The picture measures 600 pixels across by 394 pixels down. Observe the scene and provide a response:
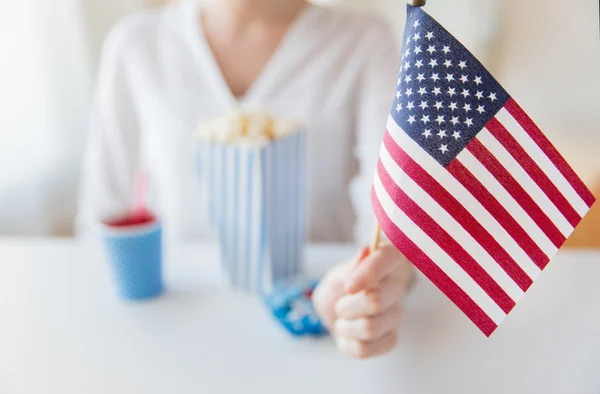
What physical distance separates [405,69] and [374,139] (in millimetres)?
559

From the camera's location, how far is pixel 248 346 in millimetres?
674

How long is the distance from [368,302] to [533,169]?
0.76 feet

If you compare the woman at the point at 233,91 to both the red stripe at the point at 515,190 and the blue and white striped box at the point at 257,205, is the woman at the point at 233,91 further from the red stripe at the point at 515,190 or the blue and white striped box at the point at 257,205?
the red stripe at the point at 515,190

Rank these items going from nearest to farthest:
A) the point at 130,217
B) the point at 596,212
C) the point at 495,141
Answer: the point at 495,141
the point at 130,217
the point at 596,212

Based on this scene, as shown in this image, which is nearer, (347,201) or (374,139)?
(374,139)

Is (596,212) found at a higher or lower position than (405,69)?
lower

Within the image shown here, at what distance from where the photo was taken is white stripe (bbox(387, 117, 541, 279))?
47 cm

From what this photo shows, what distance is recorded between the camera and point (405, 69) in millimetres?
478

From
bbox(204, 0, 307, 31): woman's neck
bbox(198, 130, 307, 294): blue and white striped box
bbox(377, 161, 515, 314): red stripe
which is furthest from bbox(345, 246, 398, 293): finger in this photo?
bbox(204, 0, 307, 31): woman's neck

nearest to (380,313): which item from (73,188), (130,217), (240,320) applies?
(240,320)

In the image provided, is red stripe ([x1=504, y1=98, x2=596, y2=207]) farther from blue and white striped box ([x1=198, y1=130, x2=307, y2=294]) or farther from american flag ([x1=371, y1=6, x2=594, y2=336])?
blue and white striped box ([x1=198, y1=130, x2=307, y2=294])

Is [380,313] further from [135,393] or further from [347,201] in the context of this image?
[347,201]

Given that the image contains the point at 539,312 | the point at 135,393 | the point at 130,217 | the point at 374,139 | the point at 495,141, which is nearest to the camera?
the point at 495,141

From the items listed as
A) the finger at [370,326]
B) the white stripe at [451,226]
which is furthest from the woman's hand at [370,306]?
the white stripe at [451,226]
